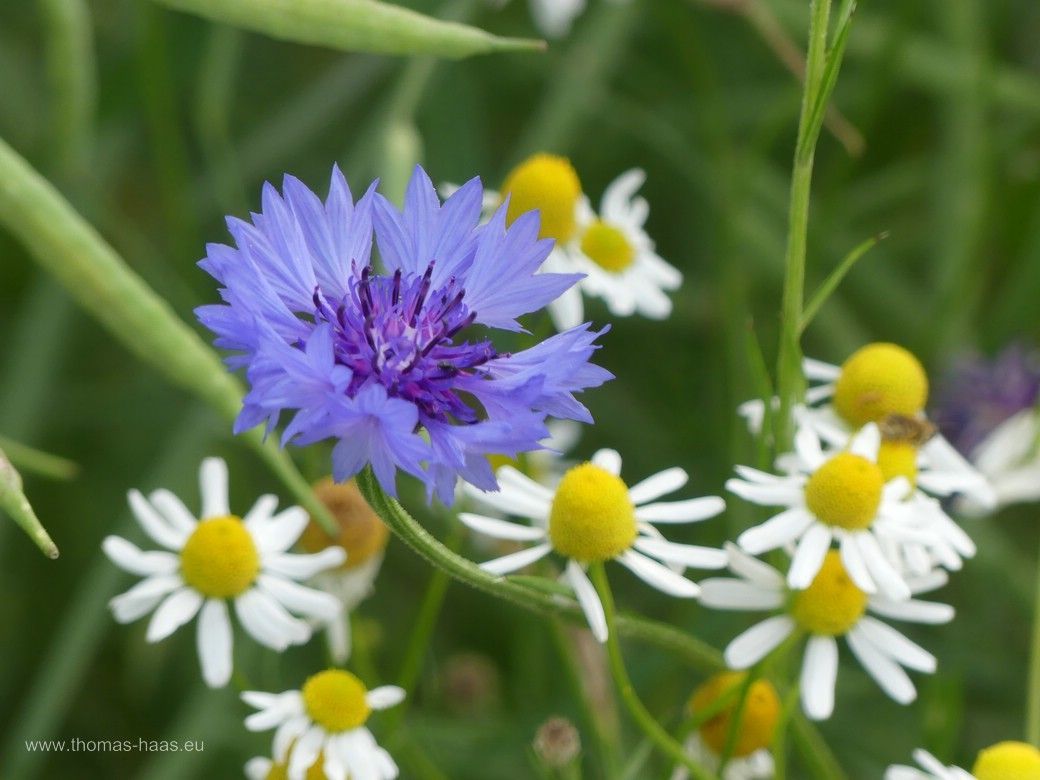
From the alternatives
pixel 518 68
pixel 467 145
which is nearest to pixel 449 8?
pixel 467 145

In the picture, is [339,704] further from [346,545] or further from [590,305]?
[590,305]

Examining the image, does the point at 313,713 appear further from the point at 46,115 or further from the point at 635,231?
the point at 46,115

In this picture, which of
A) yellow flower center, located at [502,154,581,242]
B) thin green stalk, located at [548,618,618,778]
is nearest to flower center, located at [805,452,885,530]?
thin green stalk, located at [548,618,618,778]

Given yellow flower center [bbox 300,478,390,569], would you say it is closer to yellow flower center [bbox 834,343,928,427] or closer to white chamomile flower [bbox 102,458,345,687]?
white chamomile flower [bbox 102,458,345,687]

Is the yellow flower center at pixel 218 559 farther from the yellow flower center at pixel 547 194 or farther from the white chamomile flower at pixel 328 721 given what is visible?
the yellow flower center at pixel 547 194

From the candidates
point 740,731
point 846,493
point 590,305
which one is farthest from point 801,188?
point 590,305

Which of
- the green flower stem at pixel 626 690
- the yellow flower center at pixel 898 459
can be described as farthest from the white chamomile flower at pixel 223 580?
the yellow flower center at pixel 898 459
